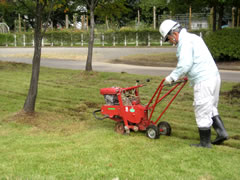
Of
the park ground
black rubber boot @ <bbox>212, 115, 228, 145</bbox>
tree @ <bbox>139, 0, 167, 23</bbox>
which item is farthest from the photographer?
tree @ <bbox>139, 0, 167, 23</bbox>

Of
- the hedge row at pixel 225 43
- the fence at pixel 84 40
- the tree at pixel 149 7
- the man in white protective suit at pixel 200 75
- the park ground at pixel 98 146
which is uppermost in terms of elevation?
the tree at pixel 149 7

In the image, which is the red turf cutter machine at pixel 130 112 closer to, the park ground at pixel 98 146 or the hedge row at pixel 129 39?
the park ground at pixel 98 146

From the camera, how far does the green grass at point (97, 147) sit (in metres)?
4.41

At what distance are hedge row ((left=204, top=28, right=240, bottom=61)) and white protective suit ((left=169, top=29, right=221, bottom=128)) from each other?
44.1 feet

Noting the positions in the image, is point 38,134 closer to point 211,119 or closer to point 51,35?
point 211,119

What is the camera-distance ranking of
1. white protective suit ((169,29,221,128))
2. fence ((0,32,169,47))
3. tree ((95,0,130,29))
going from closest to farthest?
1. white protective suit ((169,29,221,128))
2. tree ((95,0,130,29))
3. fence ((0,32,169,47))

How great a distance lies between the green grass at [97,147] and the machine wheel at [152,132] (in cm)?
10

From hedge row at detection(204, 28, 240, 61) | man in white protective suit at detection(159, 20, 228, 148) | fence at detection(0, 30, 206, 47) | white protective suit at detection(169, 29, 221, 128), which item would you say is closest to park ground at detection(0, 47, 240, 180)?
man in white protective suit at detection(159, 20, 228, 148)

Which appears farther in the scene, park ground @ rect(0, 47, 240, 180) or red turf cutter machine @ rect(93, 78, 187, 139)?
red turf cutter machine @ rect(93, 78, 187, 139)

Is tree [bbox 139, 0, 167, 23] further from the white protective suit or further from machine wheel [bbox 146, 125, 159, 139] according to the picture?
the white protective suit

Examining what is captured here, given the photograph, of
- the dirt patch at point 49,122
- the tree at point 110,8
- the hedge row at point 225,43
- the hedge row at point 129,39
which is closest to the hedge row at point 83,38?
the hedge row at point 129,39

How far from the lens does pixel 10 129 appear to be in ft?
22.3

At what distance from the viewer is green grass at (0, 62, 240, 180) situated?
4.41 m

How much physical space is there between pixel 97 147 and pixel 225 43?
47.2 feet
